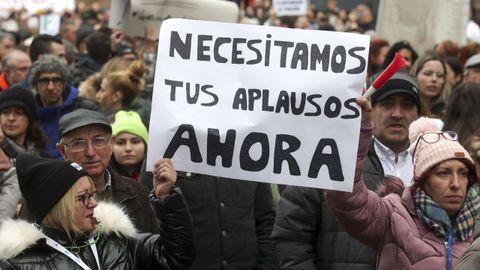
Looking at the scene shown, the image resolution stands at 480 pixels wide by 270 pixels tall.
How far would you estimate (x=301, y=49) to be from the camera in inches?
209

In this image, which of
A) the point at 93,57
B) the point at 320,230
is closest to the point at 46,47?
the point at 93,57

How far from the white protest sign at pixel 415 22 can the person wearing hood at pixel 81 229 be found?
9.09 m

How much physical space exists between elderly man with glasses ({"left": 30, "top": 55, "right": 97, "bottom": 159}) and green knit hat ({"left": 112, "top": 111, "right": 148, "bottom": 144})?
1.80 meters

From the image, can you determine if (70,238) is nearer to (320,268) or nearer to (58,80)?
(320,268)

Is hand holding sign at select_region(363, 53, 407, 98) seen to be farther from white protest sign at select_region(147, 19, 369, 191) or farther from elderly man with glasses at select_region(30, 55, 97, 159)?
elderly man with glasses at select_region(30, 55, 97, 159)

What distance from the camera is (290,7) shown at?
59.6 feet

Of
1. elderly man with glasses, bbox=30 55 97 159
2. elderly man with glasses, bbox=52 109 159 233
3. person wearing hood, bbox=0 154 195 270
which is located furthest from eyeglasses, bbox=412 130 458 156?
elderly man with glasses, bbox=30 55 97 159

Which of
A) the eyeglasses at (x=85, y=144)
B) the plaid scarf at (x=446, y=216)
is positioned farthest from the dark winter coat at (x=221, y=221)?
the plaid scarf at (x=446, y=216)

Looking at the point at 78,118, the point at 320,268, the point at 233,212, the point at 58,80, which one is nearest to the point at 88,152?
the point at 78,118

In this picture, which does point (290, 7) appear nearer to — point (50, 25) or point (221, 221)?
point (50, 25)

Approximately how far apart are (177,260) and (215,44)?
38.2 inches

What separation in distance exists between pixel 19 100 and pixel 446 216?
4.21 metres

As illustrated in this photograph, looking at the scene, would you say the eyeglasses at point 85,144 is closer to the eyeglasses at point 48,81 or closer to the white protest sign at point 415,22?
the eyeglasses at point 48,81

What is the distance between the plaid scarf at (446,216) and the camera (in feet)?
17.3
